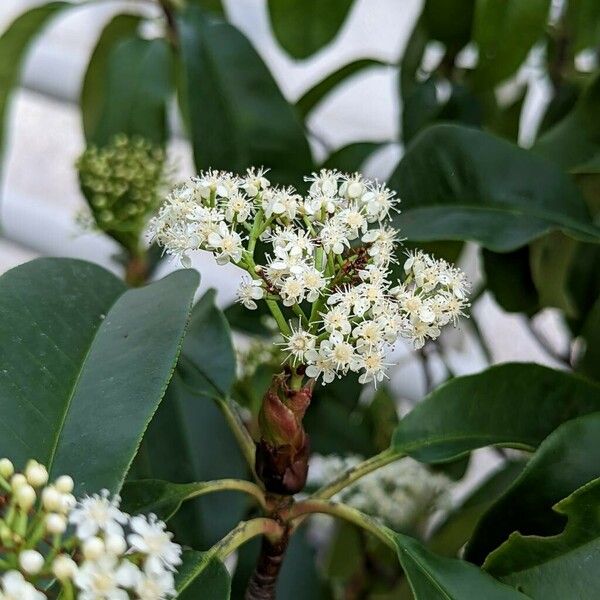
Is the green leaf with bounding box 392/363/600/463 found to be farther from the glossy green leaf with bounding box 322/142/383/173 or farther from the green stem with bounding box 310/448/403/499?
the glossy green leaf with bounding box 322/142/383/173

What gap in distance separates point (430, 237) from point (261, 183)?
0.16 meters

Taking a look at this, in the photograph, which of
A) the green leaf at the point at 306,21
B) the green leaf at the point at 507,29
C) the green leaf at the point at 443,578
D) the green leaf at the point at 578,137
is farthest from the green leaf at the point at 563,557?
the green leaf at the point at 306,21

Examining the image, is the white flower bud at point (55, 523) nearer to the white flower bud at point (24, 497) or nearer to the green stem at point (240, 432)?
the white flower bud at point (24, 497)

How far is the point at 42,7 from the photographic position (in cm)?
101

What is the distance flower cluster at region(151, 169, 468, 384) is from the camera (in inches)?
17.4

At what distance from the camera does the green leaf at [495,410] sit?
22.1 inches

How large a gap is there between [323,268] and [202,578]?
0.18 metres

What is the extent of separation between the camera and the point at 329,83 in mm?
987

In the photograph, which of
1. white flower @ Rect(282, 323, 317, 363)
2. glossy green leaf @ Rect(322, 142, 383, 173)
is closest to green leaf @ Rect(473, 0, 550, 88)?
glossy green leaf @ Rect(322, 142, 383, 173)

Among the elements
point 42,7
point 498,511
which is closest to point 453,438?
point 498,511

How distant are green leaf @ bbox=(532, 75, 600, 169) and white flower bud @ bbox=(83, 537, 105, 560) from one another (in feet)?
1.69

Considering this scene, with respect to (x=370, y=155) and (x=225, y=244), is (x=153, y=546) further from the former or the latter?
(x=370, y=155)

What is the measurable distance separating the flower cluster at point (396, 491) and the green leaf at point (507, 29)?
0.39 m

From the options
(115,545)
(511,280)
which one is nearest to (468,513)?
(511,280)
